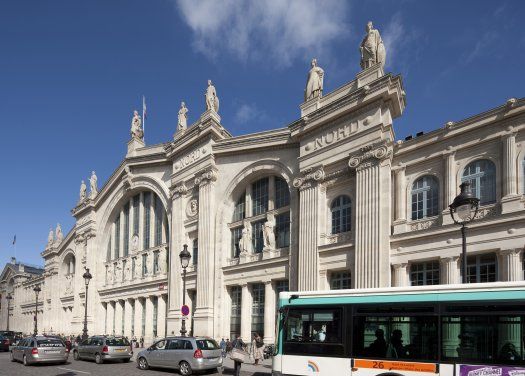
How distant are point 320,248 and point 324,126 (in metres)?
6.43

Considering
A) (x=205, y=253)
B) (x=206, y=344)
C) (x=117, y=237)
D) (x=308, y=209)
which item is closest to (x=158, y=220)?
(x=117, y=237)

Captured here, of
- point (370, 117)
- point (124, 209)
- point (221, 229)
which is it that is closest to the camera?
point (370, 117)

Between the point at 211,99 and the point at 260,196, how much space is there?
323 inches

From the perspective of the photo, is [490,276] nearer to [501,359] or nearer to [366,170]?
[366,170]

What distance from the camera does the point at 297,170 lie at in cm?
2503

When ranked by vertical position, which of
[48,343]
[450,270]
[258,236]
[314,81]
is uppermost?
[314,81]

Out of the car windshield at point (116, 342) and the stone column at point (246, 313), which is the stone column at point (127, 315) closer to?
the stone column at point (246, 313)

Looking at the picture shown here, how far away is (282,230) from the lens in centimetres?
2583

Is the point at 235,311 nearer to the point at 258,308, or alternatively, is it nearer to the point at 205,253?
the point at 258,308

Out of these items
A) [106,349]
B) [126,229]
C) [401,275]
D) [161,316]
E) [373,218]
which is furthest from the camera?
[126,229]

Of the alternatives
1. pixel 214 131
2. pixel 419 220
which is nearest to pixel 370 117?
pixel 419 220

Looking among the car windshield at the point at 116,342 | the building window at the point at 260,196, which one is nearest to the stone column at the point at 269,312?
the building window at the point at 260,196

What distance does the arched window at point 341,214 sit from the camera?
875 inches

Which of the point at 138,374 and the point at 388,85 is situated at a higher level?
the point at 388,85
